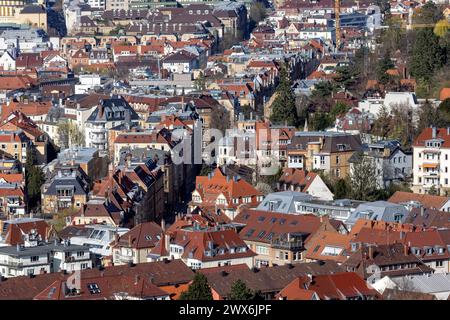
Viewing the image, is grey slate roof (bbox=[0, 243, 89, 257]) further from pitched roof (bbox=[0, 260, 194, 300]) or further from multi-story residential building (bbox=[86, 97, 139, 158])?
multi-story residential building (bbox=[86, 97, 139, 158])

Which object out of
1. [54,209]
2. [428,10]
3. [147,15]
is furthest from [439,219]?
[147,15]

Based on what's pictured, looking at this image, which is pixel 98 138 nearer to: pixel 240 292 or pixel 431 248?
pixel 431 248

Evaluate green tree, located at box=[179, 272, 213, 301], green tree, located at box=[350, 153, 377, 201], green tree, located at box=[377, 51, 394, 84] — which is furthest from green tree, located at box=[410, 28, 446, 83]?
green tree, located at box=[179, 272, 213, 301]

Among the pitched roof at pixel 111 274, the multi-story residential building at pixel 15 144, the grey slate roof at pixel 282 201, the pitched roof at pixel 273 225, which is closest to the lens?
the pitched roof at pixel 111 274

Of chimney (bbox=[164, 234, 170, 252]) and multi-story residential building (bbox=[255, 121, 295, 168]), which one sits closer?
chimney (bbox=[164, 234, 170, 252])

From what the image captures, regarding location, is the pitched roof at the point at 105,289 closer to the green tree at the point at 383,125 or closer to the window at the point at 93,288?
the window at the point at 93,288

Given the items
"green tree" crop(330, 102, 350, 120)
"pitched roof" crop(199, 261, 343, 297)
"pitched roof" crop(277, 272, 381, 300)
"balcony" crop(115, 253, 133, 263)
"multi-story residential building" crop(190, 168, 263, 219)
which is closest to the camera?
"pitched roof" crop(277, 272, 381, 300)

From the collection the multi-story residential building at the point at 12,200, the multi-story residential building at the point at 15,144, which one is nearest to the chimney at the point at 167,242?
the multi-story residential building at the point at 12,200
